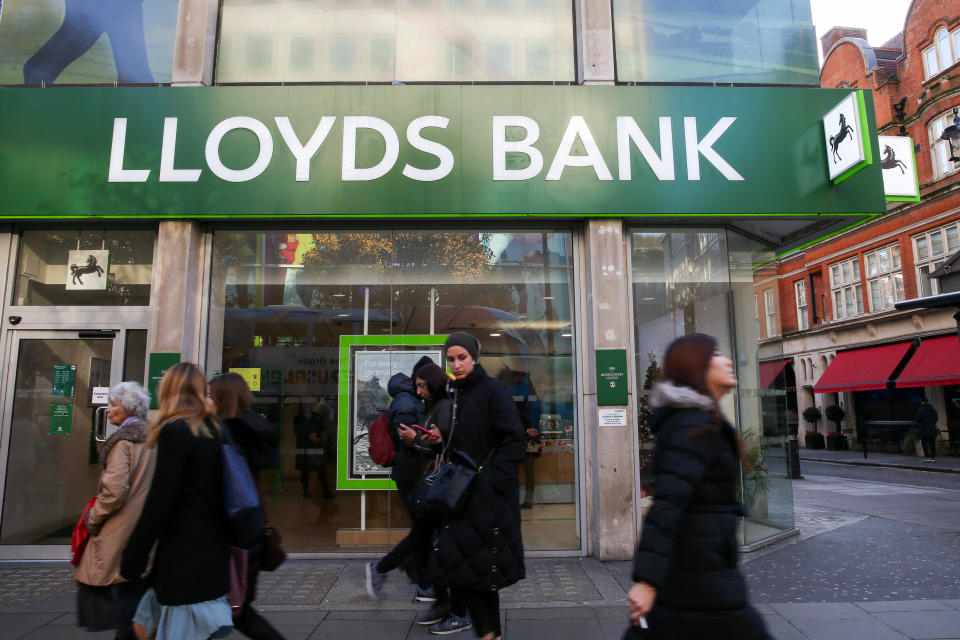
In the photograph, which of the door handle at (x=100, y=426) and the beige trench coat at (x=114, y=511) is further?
the door handle at (x=100, y=426)

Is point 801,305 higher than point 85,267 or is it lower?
higher

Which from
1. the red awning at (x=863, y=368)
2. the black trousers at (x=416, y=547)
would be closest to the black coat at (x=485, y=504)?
the black trousers at (x=416, y=547)

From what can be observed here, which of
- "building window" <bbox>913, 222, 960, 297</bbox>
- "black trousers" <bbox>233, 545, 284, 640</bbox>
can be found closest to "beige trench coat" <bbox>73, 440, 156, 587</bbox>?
"black trousers" <bbox>233, 545, 284, 640</bbox>

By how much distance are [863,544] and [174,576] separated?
696cm

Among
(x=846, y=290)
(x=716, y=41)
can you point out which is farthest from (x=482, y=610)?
(x=846, y=290)

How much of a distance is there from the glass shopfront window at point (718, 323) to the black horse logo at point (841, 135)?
4.20 feet

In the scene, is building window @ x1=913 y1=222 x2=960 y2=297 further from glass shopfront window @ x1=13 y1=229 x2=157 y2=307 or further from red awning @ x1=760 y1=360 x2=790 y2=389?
glass shopfront window @ x1=13 y1=229 x2=157 y2=307

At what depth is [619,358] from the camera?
21.5 ft

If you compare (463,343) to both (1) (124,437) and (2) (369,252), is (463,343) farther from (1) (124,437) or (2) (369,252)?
(2) (369,252)

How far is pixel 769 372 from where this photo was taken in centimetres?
766

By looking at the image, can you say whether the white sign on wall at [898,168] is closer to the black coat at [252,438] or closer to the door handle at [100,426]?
the black coat at [252,438]

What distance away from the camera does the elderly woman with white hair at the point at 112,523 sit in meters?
3.43

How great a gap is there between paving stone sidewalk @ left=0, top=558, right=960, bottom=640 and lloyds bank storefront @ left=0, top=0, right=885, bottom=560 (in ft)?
2.87

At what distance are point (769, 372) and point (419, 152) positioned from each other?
4700 mm
